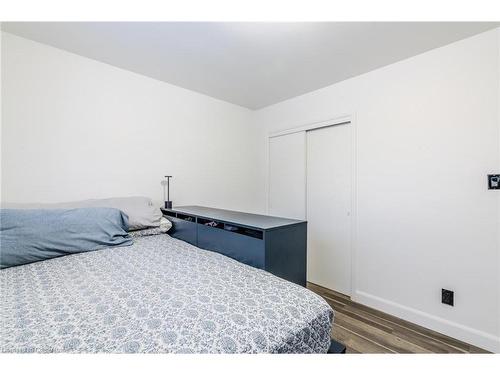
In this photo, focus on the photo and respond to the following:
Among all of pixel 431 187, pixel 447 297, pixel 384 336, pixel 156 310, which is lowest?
pixel 384 336

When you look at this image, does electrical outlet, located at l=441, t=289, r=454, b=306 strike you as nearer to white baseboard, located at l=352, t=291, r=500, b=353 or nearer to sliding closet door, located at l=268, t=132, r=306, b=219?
white baseboard, located at l=352, t=291, r=500, b=353

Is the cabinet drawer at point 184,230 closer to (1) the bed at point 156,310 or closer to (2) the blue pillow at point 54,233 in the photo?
(2) the blue pillow at point 54,233

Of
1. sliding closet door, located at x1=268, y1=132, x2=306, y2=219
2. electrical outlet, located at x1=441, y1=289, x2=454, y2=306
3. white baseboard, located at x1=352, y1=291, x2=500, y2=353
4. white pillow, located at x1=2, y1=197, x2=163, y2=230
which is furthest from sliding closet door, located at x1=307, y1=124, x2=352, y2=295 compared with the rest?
white pillow, located at x1=2, y1=197, x2=163, y2=230

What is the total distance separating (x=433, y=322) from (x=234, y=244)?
173cm

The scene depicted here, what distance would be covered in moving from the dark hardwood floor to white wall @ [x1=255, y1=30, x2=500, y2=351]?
90mm

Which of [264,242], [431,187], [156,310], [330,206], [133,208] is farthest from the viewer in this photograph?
[330,206]

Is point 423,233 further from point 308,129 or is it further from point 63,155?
point 63,155

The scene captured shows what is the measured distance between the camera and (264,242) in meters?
1.33

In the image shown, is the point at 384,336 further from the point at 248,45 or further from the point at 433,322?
the point at 248,45

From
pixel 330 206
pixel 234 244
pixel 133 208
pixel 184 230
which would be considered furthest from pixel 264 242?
pixel 330 206

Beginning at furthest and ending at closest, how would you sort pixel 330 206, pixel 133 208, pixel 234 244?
pixel 330 206, pixel 133 208, pixel 234 244

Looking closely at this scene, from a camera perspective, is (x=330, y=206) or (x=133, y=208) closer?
(x=133, y=208)

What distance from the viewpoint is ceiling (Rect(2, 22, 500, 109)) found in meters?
1.55
